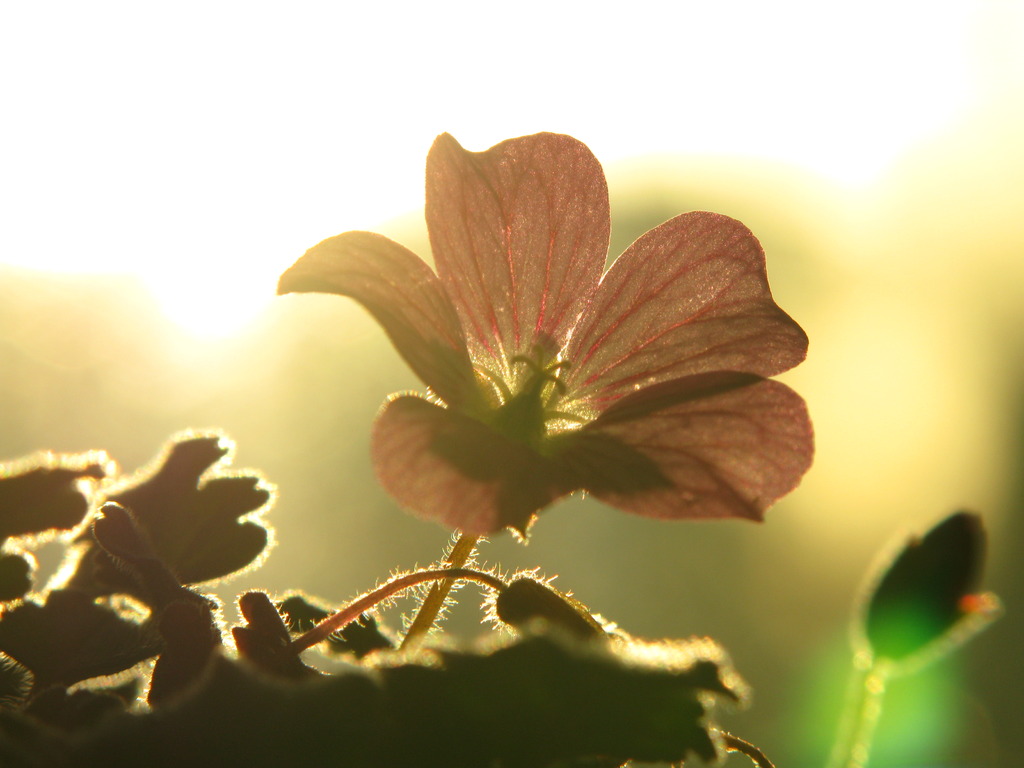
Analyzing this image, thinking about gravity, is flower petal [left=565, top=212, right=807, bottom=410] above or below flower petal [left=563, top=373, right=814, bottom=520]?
above

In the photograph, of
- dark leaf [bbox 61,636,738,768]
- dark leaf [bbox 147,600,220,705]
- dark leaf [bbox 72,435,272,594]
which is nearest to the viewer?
dark leaf [bbox 61,636,738,768]

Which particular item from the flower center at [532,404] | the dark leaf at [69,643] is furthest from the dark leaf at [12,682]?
the flower center at [532,404]

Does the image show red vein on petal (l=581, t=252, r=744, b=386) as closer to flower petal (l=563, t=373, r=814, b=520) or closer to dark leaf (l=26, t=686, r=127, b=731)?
flower petal (l=563, t=373, r=814, b=520)

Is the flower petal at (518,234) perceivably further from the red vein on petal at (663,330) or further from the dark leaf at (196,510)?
the dark leaf at (196,510)

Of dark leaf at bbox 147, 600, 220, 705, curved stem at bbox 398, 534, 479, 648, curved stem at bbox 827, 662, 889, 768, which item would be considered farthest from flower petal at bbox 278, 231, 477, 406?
curved stem at bbox 827, 662, 889, 768

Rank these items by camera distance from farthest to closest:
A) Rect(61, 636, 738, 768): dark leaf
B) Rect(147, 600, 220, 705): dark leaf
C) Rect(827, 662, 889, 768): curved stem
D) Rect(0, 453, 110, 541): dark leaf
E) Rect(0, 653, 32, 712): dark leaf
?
Rect(0, 453, 110, 541): dark leaf
Rect(0, 653, 32, 712): dark leaf
Rect(147, 600, 220, 705): dark leaf
Rect(827, 662, 889, 768): curved stem
Rect(61, 636, 738, 768): dark leaf

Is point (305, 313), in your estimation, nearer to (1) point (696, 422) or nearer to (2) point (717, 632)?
(2) point (717, 632)

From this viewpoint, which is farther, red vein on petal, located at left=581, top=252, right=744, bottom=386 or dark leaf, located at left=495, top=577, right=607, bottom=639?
red vein on petal, located at left=581, top=252, right=744, bottom=386

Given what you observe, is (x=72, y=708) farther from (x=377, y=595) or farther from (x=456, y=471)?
(x=456, y=471)
